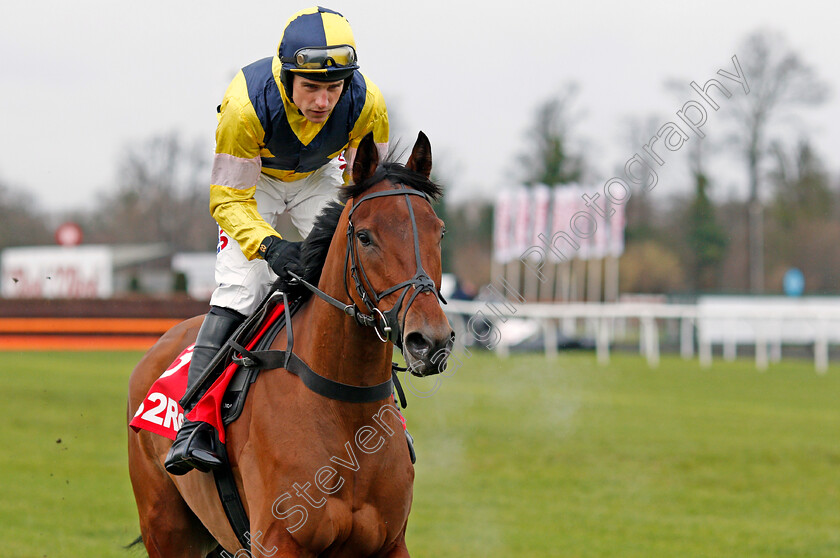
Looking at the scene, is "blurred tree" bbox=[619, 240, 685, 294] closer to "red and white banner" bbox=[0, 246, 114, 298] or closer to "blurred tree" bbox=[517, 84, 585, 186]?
"blurred tree" bbox=[517, 84, 585, 186]

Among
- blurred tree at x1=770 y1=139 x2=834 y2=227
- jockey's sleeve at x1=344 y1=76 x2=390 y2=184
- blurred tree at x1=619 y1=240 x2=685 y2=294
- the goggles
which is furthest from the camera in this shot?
blurred tree at x1=619 y1=240 x2=685 y2=294

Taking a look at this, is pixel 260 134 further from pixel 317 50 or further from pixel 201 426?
pixel 201 426

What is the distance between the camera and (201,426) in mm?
3820

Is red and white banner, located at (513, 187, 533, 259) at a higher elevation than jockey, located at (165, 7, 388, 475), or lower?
lower

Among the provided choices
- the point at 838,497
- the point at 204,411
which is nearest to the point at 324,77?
the point at 204,411

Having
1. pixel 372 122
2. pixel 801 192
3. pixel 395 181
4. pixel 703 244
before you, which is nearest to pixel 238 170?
pixel 372 122

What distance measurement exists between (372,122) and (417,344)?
1535 mm

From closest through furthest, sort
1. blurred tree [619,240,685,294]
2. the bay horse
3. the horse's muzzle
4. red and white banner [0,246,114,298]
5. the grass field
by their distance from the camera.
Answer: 1. the horse's muzzle
2. the bay horse
3. the grass field
4. red and white banner [0,246,114,298]
5. blurred tree [619,240,685,294]

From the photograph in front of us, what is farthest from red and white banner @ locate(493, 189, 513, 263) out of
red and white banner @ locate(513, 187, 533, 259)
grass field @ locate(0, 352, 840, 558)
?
grass field @ locate(0, 352, 840, 558)

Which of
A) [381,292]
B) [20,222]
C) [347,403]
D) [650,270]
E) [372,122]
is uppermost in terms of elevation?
[372,122]

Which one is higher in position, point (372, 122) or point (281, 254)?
point (372, 122)

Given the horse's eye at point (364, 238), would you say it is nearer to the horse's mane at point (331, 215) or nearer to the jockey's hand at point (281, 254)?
the horse's mane at point (331, 215)

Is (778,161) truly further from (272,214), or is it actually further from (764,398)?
(272,214)

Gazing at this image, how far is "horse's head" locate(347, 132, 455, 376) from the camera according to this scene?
291cm
